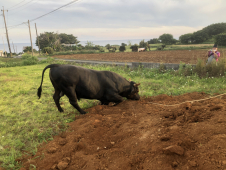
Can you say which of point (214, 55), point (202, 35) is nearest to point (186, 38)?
point (202, 35)

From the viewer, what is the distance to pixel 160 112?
13.2 feet

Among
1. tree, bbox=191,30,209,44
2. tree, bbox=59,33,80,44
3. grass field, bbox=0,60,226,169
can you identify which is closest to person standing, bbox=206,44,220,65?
grass field, bbox=0,60,226,169

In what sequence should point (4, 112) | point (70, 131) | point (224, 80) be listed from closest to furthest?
point (70, 131)
point (4, 112)
point (224, 80)

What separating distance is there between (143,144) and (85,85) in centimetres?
255

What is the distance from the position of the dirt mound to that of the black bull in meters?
0.91

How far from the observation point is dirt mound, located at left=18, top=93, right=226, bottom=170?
6.71 feet

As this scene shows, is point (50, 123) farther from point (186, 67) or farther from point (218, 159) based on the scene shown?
point (186, 67)

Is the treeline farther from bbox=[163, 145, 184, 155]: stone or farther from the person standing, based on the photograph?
bbox=[163, 145, 184, 155]: stone

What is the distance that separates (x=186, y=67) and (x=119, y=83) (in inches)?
209

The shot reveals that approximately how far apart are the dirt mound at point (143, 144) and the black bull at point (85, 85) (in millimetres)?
908

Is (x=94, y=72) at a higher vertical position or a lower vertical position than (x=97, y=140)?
higher

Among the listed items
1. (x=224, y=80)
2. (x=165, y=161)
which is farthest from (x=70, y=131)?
(x=224, y=80)

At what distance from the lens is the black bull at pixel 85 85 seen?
4292mm

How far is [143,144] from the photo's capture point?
259 centimetres
